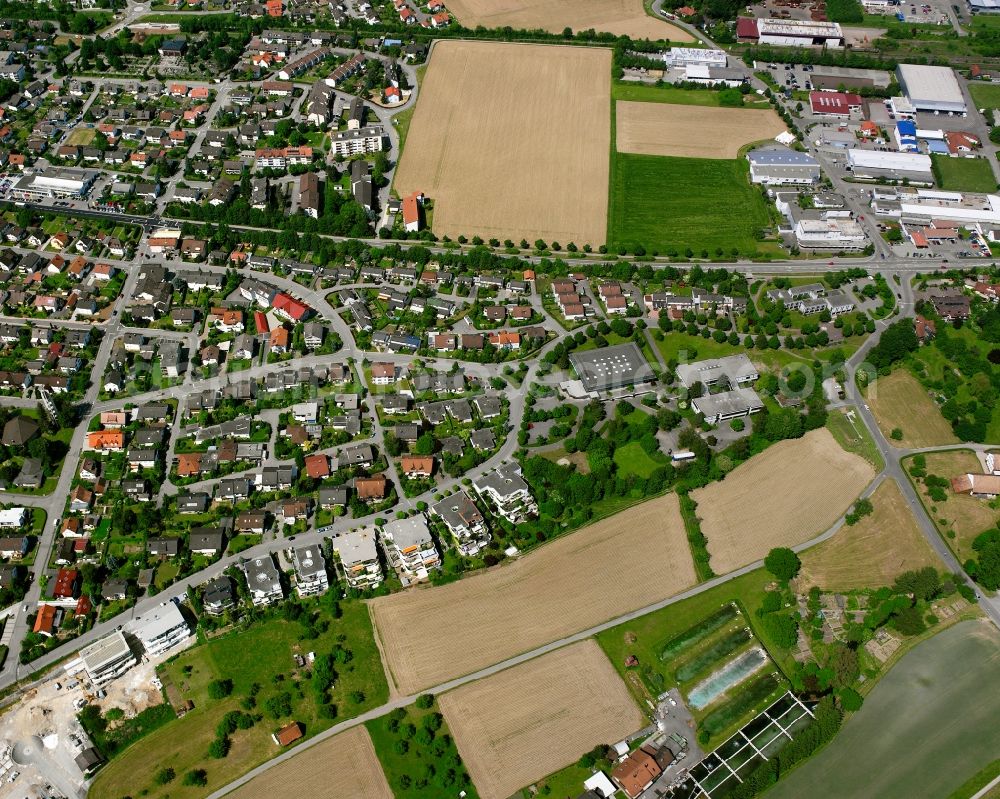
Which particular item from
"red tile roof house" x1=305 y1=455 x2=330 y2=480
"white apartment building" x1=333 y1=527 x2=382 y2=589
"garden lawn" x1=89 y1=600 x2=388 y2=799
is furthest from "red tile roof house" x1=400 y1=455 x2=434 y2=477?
"garden lawn" x1=89 y1=600 x2=388 y2=799

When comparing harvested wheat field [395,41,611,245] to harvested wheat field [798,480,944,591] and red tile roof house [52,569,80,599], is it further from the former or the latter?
red tile roof house [52,569,80,599]

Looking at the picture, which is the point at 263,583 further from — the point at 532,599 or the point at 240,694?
the point at 532,599

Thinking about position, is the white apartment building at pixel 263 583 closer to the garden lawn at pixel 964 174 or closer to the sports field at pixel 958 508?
the sports field at pixel 958 508

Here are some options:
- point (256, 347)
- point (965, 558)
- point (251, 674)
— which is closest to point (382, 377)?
point (256, 347)

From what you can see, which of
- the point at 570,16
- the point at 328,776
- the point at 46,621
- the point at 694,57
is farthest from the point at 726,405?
the point at 570,16

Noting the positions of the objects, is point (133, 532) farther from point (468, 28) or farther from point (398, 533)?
point (468, 28)
